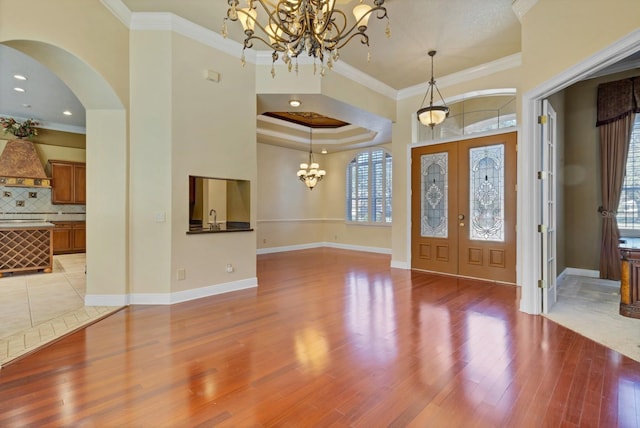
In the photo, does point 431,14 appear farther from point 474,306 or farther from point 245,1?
point 474,306

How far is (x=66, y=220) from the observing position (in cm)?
837

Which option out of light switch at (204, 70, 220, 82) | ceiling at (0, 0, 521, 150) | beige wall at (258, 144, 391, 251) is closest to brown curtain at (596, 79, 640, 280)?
ceiling at (0, 0, 521, 150)

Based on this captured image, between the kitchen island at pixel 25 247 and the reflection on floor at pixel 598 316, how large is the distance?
837 centimetres

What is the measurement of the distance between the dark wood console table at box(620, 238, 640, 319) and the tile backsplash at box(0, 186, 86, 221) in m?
11.4

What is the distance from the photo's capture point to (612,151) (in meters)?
5.25

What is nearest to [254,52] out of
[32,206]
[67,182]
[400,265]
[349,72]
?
[349,72]

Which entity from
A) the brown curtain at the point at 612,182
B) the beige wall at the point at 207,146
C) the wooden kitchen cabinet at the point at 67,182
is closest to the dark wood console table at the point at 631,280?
the brown curtain at the point at 612,182

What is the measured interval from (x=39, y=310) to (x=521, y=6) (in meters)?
6.96

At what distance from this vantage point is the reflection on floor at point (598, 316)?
9.67ft

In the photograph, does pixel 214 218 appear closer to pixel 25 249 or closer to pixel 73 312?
pixel 73 312

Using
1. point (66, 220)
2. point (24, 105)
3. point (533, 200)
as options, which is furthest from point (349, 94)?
point (66, 220)

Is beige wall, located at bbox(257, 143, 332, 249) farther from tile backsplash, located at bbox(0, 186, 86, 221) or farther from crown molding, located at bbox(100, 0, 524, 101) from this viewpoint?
tile backsplash, located at bbox(0, 186, 86, 221)

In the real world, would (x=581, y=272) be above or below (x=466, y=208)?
below

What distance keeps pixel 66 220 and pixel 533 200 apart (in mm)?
10588
